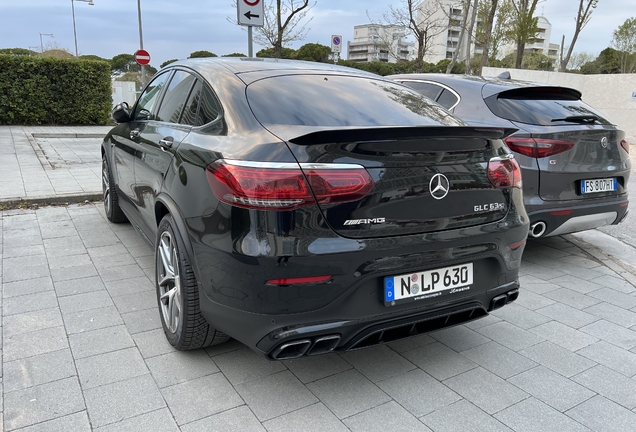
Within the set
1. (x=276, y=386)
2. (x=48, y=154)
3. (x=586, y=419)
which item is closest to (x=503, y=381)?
(x=586, y=419)

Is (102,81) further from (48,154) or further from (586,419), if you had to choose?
(586,419)

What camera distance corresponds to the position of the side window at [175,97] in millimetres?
3358

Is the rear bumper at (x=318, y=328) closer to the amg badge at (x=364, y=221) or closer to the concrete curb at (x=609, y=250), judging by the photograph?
the amg badge at (x=364, y=221)

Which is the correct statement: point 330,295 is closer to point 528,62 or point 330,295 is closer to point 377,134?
point 377,134

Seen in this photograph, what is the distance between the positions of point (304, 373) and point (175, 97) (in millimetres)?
2089

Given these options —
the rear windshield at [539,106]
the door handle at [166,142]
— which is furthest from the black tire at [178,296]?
the rear windshield at [539,106]

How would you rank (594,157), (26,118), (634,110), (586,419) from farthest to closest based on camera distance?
(634,110) → (26,118) → (594,157) → (586,419)

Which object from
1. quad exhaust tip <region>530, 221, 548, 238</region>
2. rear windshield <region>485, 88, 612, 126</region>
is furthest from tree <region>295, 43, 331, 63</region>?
quad exhaust tip <region>530, 221, 548, 238</region>

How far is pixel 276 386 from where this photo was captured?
103 inches

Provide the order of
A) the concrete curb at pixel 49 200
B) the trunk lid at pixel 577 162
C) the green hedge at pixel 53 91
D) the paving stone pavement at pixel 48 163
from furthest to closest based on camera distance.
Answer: the green hedge at pixel 53 91 < the paving stone pavement at pixel 48 163 < the concrete curb at pixel 49 200 < the trunk lid at pixel 577 162

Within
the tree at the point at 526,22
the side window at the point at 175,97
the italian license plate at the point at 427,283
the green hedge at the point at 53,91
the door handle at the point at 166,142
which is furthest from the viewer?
the tree at the point at 526,22

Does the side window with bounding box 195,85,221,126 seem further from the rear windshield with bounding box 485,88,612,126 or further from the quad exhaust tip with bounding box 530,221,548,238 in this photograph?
the quad exhaust tip with bounding box 530,221,548,238

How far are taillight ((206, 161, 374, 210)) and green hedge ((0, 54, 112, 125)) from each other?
15953mm

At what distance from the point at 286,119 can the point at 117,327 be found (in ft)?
5.77
